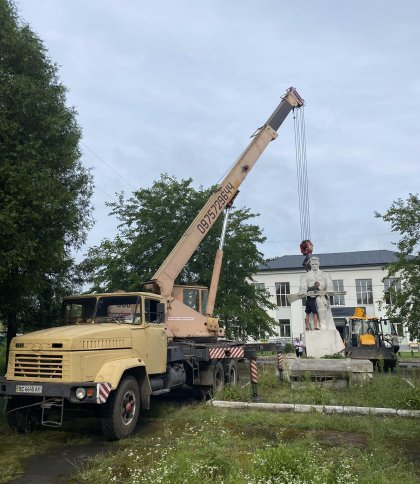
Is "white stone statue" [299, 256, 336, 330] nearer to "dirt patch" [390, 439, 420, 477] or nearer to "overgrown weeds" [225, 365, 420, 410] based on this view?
"overgrown weeds" [225, 365, 420, 410]

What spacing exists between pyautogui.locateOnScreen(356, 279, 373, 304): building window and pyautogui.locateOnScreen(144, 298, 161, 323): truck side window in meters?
44.9

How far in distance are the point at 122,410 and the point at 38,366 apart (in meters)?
1.57

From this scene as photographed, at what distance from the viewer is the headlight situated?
7215 millimetres

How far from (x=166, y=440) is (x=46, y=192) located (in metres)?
5.17

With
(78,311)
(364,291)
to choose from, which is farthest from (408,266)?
(364,291)

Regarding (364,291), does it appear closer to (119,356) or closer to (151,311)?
(151,311)

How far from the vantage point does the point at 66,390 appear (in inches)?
285

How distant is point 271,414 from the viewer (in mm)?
9016

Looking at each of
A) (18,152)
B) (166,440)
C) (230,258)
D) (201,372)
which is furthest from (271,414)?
(230,258)

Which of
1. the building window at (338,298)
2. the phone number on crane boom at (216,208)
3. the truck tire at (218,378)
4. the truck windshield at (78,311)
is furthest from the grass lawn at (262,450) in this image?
the building window at (338,298)

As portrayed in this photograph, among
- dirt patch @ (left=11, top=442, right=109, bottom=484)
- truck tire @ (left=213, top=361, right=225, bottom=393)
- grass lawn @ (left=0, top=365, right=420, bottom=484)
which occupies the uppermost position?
truck tire @ (left=213, top=361, right=225, bottom=393)

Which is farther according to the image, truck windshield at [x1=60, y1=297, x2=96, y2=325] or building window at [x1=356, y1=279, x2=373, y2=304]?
building window at [x1=356, y1=279, x2=373, y2=304]

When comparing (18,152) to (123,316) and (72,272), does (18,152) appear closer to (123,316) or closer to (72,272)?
(123,316)

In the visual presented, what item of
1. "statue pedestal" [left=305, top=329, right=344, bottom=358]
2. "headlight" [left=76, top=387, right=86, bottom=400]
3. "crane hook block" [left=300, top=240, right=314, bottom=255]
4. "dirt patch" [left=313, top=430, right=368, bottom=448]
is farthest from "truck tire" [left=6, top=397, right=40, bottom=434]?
"crane hook block" [left=300, top=240, right=314, bottom=255]
